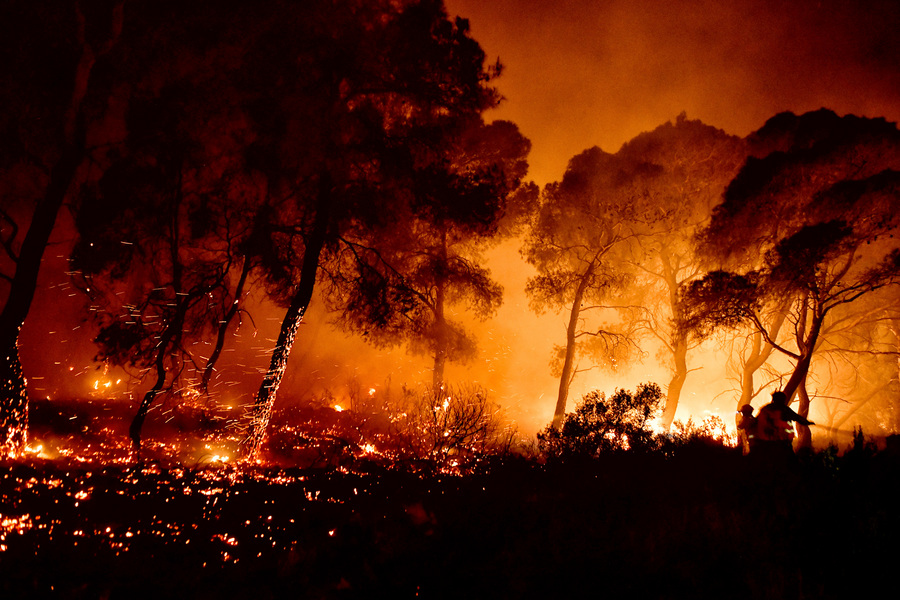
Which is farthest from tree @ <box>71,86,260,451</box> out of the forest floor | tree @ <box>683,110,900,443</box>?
tree @ <box>683,110,900,443</box>

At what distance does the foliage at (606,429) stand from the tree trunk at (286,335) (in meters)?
5.24

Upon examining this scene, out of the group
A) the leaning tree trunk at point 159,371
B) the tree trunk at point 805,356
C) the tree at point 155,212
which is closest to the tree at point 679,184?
the tree trunk at point 805,356

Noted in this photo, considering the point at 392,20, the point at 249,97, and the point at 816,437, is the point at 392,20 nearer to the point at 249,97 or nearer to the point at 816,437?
the point at 249,97

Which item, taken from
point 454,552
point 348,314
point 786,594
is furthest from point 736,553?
point 348,314

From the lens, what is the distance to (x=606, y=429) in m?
8.86

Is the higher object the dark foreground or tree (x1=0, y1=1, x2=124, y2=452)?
tree (x1=0, y1=1, x2=124, y2=452)

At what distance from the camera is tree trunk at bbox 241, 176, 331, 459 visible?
9.07 m

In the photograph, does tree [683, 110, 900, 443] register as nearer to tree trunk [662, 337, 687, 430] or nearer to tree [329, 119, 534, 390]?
tree trunk [662, 337, 687, 430]

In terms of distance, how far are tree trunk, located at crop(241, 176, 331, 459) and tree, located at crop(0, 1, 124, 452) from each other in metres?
3.64

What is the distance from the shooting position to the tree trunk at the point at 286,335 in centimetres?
907

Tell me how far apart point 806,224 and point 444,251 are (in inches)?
394

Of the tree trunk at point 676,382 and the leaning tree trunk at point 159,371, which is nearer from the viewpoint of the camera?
the leaning tree trunk at point 159,371

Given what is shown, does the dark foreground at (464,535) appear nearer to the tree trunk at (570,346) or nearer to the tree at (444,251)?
the tree at (444,251)

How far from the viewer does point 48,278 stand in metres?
17.9
